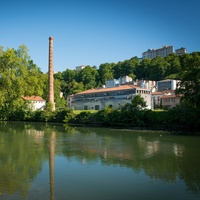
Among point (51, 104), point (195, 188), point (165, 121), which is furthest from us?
point (51, 104)

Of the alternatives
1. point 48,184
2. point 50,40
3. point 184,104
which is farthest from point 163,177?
point 50,40

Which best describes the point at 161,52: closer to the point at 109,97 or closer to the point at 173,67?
the point at 173,67

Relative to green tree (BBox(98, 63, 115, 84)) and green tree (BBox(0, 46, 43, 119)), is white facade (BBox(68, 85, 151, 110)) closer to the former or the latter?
green tree (BBox(0, 46, 43, 119))

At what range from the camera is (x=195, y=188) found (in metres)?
12.7

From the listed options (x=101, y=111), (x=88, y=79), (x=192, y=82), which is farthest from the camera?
(x=88, y=79)

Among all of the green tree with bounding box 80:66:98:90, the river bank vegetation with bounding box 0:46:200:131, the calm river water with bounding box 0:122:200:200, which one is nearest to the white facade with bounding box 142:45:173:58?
the green tree with bounding box 80:66:98:90

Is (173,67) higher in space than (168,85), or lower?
higher

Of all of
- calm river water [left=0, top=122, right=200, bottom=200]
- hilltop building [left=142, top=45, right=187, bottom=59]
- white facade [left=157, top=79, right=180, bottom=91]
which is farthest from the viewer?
hilltop building [left=142, top=45, right=187, bottom=59]

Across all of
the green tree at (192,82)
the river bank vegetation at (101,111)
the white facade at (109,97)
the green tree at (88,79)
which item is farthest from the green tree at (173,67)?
the green tree at (192,82)

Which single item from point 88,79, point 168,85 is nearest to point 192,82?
point 168,85

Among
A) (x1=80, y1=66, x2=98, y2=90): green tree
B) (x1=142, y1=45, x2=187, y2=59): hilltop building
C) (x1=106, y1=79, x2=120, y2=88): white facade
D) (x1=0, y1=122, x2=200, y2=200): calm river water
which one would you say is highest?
(x1=142, y1=45, x2=187, y2=59): hilltop building

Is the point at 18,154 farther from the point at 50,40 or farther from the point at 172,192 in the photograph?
the point at 50,40

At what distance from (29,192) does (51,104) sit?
54.9m

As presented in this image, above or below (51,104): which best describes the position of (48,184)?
below
